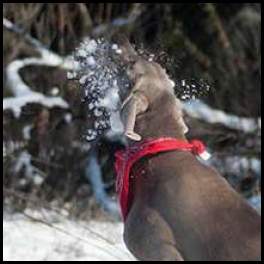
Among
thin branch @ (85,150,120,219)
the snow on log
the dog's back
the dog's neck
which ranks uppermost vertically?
the dog's neck

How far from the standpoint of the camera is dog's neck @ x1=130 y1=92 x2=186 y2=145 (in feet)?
12.6

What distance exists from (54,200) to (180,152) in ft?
16.1

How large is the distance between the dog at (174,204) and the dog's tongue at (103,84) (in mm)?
97

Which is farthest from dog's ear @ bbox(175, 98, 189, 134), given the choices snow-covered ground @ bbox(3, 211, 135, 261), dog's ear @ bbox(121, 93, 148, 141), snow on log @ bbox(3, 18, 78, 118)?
snow on log @ bbox(3, 18, 78, 118)

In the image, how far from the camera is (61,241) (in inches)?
241

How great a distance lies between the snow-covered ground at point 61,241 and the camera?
18.5ft

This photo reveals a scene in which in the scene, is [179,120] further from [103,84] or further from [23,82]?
[23,82]

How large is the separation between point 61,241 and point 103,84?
2387 millimetres

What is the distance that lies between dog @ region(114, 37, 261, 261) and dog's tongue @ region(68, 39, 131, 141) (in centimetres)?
10

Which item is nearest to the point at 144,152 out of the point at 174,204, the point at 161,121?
the point at 161,121

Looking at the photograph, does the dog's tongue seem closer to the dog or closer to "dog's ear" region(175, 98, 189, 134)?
the dog

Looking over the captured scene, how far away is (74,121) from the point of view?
870cm

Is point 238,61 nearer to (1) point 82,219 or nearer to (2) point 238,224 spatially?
(1) point 82,219

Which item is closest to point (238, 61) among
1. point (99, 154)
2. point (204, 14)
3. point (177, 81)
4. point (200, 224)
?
point (204, 14)
